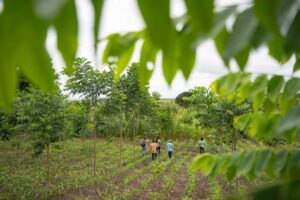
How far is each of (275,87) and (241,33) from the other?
1.08 m

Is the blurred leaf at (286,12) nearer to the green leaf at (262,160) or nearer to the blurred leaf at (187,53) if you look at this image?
the blurred leaf at (187,53)

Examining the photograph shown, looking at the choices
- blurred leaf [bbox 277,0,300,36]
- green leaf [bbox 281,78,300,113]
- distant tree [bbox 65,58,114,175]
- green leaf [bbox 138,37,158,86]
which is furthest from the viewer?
distant tree [bbox 65,58,114,175]

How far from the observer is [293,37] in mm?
831

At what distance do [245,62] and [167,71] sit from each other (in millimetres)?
237

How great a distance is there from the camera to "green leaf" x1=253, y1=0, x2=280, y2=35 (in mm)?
504

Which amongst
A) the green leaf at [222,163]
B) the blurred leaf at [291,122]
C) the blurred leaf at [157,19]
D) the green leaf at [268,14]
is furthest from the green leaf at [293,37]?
the green leaf at [222,163]

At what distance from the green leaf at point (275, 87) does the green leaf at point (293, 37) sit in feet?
3.18

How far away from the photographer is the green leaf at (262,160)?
6.25 feet

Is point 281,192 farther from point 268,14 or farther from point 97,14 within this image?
point 97,14

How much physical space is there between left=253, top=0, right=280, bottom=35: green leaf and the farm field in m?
11.2

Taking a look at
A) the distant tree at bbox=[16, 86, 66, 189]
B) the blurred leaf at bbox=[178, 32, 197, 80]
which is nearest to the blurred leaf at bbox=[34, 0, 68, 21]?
the blurred leaf at bbox=[178, 32, 197, 80]

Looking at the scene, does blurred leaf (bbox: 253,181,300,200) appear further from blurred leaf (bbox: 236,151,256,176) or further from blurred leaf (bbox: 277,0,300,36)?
blurred leaf (bbox: 236,151,256,176)

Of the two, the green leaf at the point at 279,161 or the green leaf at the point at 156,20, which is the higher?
the green leaf at the point at 156,20

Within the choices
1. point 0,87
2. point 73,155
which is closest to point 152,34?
point 0,87
